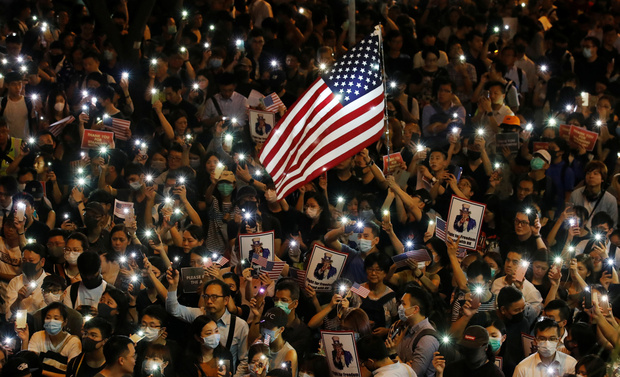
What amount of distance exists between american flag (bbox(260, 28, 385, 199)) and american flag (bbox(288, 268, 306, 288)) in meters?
1.16

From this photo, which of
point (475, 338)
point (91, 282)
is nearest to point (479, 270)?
point (475, 338)


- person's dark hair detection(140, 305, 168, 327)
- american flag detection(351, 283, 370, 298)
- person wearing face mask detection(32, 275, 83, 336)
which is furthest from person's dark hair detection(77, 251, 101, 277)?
american flag detection(351, 283, 370, 298)

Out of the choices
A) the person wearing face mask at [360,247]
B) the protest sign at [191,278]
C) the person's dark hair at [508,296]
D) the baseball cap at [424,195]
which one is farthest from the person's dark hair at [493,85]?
the protest sign at [191,278]

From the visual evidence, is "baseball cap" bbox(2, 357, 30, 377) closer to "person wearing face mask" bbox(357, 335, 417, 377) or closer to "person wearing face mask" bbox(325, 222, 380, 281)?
"person wearing face mask" bbox(357, 335, 417, 377)

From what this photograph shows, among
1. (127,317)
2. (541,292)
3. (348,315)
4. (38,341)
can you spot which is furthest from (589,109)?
(38,341)

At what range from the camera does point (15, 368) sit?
945 centimetres

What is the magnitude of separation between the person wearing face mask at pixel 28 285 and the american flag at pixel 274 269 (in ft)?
7.39

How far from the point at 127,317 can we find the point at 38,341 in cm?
101

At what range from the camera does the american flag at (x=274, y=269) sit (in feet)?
37.7

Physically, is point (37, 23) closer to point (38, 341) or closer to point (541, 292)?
point (38, 341)

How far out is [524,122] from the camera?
15109 millimetres

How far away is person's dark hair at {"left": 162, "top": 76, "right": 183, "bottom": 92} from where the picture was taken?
1542 cm

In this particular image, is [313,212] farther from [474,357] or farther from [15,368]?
[15,368]

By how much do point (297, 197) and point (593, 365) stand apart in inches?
202
